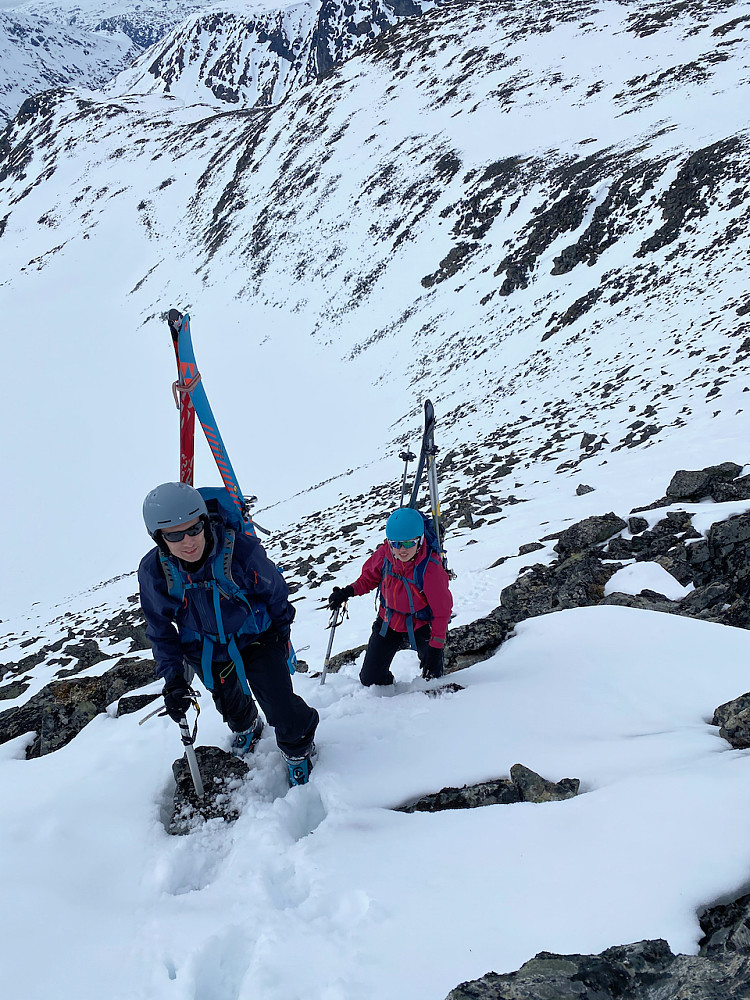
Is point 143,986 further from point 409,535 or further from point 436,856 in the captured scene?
point 409,535

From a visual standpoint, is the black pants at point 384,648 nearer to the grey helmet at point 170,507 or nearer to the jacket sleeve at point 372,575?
the jacket sleeve at point 372,575

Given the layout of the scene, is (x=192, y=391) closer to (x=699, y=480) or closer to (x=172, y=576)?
(x=172, y=576)

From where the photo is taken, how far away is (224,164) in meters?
60.4

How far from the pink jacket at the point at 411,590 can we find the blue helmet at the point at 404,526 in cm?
27

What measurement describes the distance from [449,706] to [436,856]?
1.60 m

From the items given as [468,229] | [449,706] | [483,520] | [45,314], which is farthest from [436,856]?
[45,314]

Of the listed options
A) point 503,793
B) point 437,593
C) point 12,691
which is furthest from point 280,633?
point 12,691

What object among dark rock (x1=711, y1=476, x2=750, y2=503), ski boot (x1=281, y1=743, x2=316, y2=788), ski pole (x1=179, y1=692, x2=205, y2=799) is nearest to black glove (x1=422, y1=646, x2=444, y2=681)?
ski boot (x1=281, y1=743, x2=316, y2=788)

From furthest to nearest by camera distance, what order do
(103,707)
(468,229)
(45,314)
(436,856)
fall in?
1. (45,314)
2. (468,229)
3. (103,707)
4. (436,856)

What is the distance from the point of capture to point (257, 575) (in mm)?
3439

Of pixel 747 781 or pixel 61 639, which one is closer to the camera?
pixel 747 781

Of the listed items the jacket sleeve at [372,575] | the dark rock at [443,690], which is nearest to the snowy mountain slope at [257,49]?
the jacket sleeve at [372,575]

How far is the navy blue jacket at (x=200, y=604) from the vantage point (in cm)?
332

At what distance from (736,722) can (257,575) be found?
282 cm
